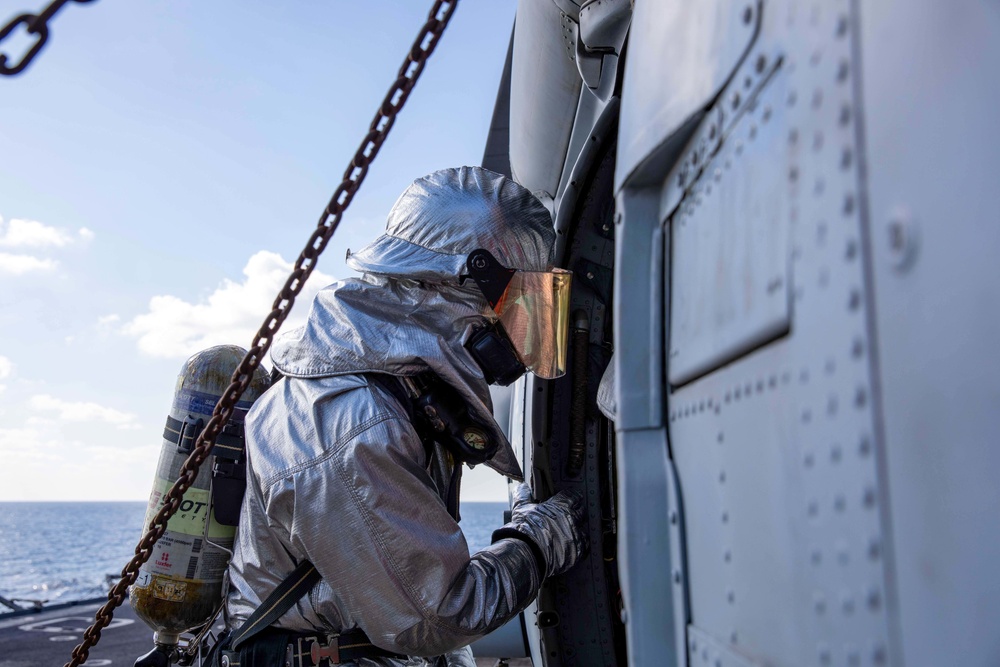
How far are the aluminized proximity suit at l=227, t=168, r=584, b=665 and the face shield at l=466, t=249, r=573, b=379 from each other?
0.27 feet

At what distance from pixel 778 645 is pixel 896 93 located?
76cm

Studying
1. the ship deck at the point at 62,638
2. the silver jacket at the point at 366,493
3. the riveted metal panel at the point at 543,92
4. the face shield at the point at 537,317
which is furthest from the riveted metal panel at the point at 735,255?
the ship deck at the point at 62,638

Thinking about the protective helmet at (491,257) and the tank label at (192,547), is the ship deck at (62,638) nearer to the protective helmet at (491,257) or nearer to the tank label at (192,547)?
the tank label at (192,547)

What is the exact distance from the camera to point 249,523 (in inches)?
98.9

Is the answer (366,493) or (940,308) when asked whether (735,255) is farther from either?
(366,493)

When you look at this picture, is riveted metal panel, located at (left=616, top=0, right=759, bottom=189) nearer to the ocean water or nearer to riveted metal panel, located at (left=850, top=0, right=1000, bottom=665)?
riveted metal panel, located at (left=850, top=0, right=1000, bottom=665)

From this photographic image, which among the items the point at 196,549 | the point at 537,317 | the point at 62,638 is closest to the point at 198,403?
the point at 196,549

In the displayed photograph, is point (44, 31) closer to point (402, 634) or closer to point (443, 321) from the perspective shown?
point (443, 321)

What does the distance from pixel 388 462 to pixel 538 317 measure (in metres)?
0.98

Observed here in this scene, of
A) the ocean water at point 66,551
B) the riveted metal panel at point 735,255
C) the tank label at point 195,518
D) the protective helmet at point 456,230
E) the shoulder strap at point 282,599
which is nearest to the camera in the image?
the riveted metal panel at point 735,255

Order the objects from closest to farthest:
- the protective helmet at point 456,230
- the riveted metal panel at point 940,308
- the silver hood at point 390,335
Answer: the riveted metal panel at point 940,308 < the silver hood at point 390,335 < the protective helmet at point 456,230

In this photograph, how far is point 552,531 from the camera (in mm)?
2990

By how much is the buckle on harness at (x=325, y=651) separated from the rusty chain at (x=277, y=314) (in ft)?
2.13

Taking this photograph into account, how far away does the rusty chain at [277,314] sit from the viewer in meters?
2.48
